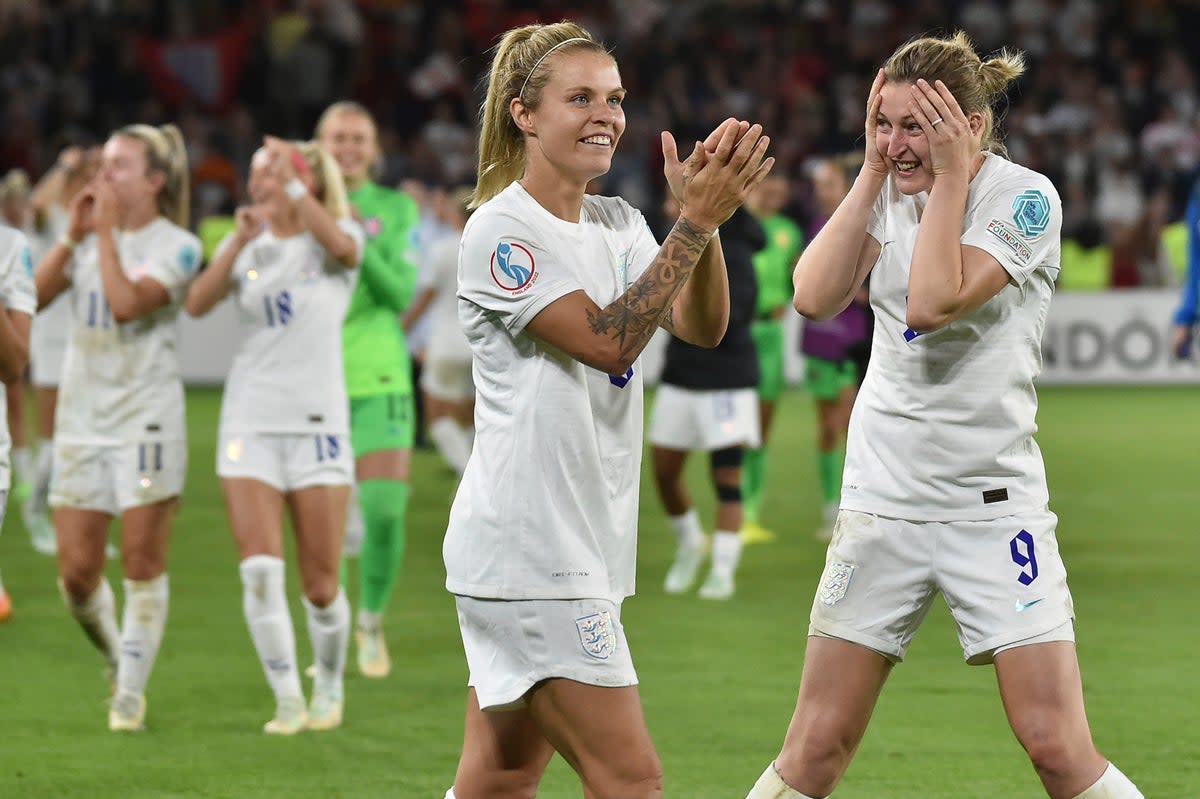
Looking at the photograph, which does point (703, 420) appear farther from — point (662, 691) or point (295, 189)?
point (295, 189)

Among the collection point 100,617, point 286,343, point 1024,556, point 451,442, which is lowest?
point 451,442

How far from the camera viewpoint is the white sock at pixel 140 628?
22.0 ft

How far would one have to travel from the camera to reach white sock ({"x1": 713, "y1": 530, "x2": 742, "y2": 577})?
9.73 meters

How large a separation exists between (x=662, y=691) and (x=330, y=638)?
1.48m

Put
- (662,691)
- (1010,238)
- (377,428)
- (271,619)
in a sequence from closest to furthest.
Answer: (1010,238) < (271,619) < (662,691) < (377,428)

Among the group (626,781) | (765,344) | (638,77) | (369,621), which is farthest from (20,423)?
(638,77)

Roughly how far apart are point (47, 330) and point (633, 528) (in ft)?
28.5

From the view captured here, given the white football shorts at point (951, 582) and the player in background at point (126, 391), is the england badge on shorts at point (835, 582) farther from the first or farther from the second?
the player in background at point (126, 391)

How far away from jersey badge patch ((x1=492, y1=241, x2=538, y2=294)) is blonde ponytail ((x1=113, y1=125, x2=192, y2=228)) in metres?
3.54

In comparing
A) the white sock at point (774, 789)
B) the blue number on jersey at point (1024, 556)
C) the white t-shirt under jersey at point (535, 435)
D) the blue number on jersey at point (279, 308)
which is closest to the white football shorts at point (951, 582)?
the blue number on jersey at point (1024, 556)

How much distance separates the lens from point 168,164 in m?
6.95

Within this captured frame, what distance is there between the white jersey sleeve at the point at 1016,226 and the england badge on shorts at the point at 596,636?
4.18 ft

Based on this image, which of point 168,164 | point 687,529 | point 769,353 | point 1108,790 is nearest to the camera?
point 1108,790

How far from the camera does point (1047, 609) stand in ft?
13.7
